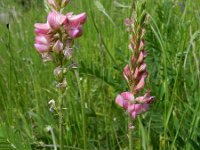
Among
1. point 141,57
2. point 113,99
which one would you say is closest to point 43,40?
point 141,57

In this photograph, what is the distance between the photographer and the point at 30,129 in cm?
177

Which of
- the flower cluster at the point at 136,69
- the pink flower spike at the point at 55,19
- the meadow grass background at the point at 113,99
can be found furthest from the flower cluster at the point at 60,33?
the meadow grass background at the point at 113,99

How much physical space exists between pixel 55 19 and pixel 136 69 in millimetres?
204

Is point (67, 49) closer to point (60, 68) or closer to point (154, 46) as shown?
point (60, 68)

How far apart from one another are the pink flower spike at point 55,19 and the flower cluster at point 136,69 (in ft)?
0.53

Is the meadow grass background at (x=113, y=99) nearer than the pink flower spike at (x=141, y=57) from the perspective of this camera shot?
No

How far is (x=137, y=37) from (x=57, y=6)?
0.18 meters

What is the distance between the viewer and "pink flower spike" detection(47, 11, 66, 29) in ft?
2.74

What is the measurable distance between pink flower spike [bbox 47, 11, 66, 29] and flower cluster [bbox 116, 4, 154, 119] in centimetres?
16

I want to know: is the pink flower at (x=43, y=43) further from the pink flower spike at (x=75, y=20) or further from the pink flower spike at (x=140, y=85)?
the pink flower spike at (x=140, y=85)

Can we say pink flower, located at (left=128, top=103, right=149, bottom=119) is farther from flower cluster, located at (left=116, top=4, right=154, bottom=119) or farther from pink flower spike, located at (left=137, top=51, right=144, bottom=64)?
pink flower spike, located at (left=137, top=51, right=144, bottom=64)

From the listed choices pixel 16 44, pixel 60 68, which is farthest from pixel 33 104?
pixel 60 68

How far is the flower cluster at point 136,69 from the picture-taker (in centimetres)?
90

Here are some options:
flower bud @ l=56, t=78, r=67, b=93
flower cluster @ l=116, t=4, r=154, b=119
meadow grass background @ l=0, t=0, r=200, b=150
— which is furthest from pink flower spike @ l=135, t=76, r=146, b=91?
meadow grass background @ l=0, t=0, r=200, b=150
